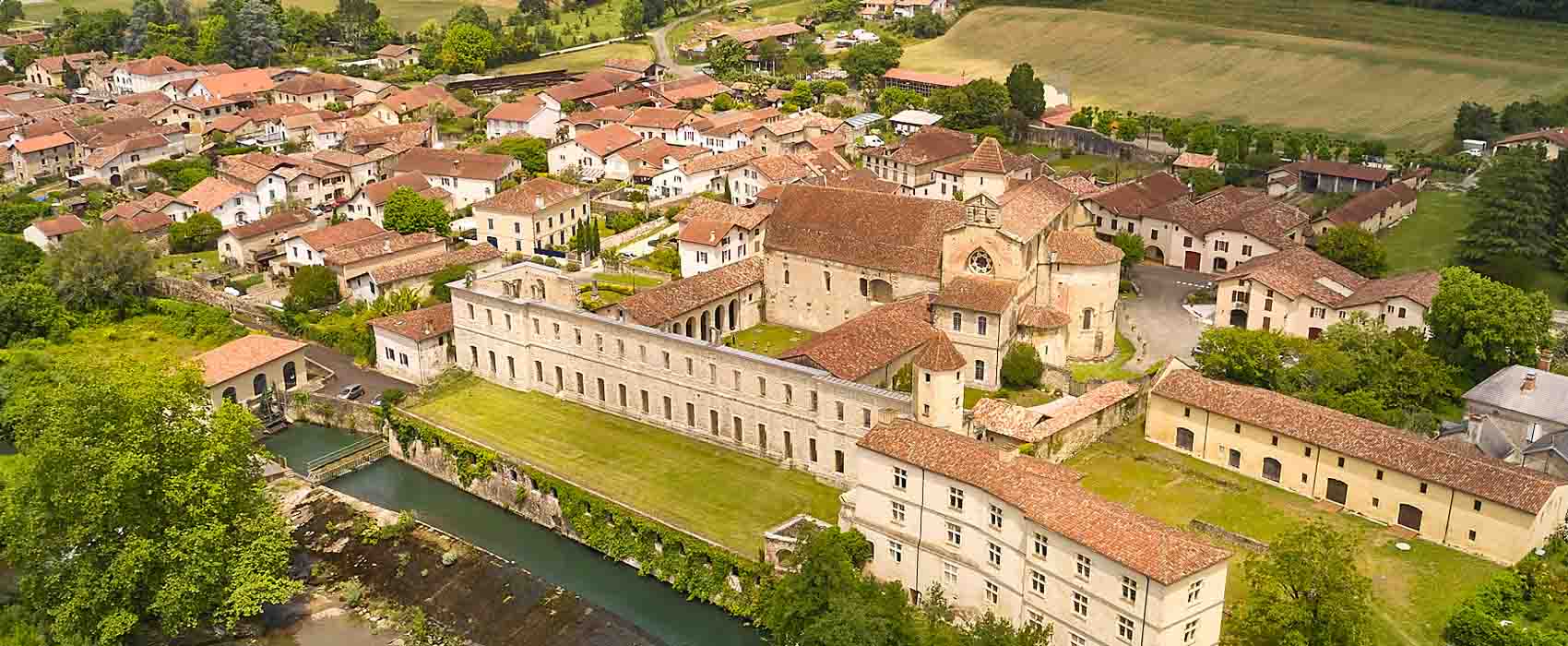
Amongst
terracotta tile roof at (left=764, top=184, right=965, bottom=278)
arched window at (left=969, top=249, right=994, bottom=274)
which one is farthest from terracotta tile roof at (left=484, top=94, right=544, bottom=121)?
arched window at (left=969, top=249, right=994, bottom=274)

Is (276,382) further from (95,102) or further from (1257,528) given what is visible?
(95,102)

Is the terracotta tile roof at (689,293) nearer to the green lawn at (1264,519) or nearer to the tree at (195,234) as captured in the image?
the green lawn at (1264,519)

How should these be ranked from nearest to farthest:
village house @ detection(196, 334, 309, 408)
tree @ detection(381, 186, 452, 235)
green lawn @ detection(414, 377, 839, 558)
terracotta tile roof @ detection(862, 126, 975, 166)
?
green lawn @ detection(414, 377, 839, 558), village house @ detection(196, 334, 309, 408), tree @ detection(381, 186, 452, 235), terracotta tile roof @ detection(862, 126, 975, 166)

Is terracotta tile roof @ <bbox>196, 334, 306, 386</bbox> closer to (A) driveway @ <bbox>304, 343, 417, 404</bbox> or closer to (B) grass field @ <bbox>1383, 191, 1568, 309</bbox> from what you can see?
(A) driveway @ <bbox>304, 343, 417, 404</bbox>

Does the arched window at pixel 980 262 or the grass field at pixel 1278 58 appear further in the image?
the grass field at pixel 1278 58

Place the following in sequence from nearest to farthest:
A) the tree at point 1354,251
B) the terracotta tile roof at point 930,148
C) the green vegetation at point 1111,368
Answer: the green vegetation at point 1111,368, the tree at point 1354,251, the terracotta tile roof at point 930,148

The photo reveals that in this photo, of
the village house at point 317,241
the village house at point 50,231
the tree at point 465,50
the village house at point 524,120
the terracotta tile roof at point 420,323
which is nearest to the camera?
the terracotta tile roof at point 420,323

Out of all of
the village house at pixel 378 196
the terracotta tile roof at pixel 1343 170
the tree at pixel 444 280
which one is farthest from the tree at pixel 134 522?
the terracotta tile roof at pixel 1343 170
